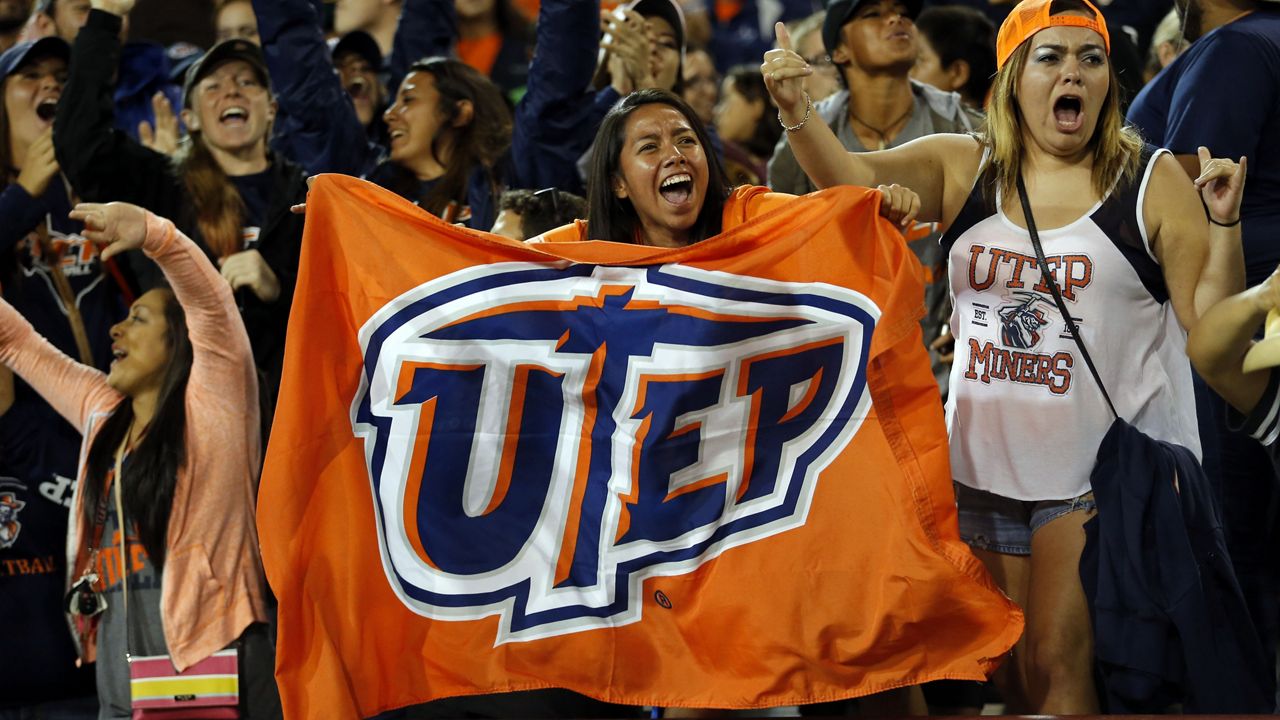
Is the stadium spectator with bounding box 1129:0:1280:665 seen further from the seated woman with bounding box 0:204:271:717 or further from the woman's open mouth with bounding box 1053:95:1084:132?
the seated woman with bounding box 0:204:271:717

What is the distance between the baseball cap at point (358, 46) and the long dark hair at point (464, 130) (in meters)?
0.75

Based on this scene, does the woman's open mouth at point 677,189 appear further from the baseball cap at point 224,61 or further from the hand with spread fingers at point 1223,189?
the baseball cap at point 224,61

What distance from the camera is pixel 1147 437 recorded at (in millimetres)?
3418

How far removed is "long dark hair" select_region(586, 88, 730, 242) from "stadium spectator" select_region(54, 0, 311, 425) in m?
1.32

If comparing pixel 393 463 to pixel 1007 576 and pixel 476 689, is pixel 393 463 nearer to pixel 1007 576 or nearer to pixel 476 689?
pixel 476 689

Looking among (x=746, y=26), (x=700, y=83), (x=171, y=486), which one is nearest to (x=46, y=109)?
(x=171, y=486)

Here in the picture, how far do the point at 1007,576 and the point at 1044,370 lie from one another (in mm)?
514

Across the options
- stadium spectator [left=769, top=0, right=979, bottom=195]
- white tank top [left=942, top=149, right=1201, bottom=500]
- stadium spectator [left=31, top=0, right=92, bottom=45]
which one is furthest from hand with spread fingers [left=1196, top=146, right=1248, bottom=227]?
stadium spectator [left=31, top=0, right=92, bottom=45]

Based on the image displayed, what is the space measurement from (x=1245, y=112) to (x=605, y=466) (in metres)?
1.99

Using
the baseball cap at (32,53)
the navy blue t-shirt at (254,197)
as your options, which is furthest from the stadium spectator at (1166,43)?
the baseball cap at (32,53)

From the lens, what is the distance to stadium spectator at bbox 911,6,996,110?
19.3 ft

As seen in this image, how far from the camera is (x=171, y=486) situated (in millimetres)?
4449

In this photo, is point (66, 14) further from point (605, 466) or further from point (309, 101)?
point (605, 466)

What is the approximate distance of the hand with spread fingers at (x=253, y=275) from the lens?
4.73m
